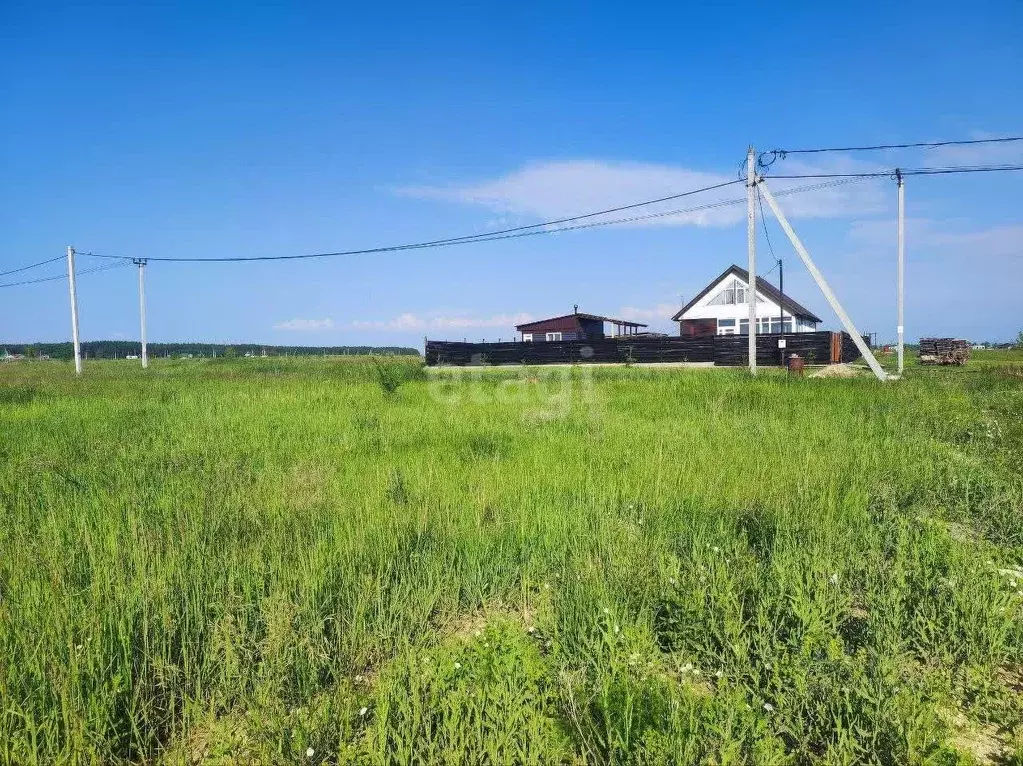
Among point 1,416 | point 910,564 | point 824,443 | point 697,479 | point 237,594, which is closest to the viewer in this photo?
point 237,594

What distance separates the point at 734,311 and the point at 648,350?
63.4 feet

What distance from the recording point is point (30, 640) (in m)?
2.65

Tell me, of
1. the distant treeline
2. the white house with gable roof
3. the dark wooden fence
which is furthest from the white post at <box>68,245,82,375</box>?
the distant treeline

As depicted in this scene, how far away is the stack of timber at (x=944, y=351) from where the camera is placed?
1172 inches

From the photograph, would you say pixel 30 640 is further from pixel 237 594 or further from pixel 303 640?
pixel 303 640

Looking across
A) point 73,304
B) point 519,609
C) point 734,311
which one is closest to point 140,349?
point 73,304

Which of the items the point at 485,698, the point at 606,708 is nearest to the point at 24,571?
the point at 485,698

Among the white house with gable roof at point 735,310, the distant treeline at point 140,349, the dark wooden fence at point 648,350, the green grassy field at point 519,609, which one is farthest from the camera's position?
the distant treeline at point 140,349

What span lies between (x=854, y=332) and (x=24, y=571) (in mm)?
17202

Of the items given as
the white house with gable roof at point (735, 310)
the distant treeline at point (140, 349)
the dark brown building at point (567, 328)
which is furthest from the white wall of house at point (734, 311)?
the distant treeline at point (140, 349)

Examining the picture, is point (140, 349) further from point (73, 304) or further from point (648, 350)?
point (648, 350)

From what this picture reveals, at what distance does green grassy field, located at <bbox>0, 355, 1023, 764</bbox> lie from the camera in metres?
2.23

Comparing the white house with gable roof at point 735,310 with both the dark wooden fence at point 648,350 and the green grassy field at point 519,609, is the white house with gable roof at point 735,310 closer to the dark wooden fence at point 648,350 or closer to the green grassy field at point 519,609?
the dark wooden fence at point 648,350

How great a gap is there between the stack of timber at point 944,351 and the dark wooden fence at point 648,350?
4.36 m
